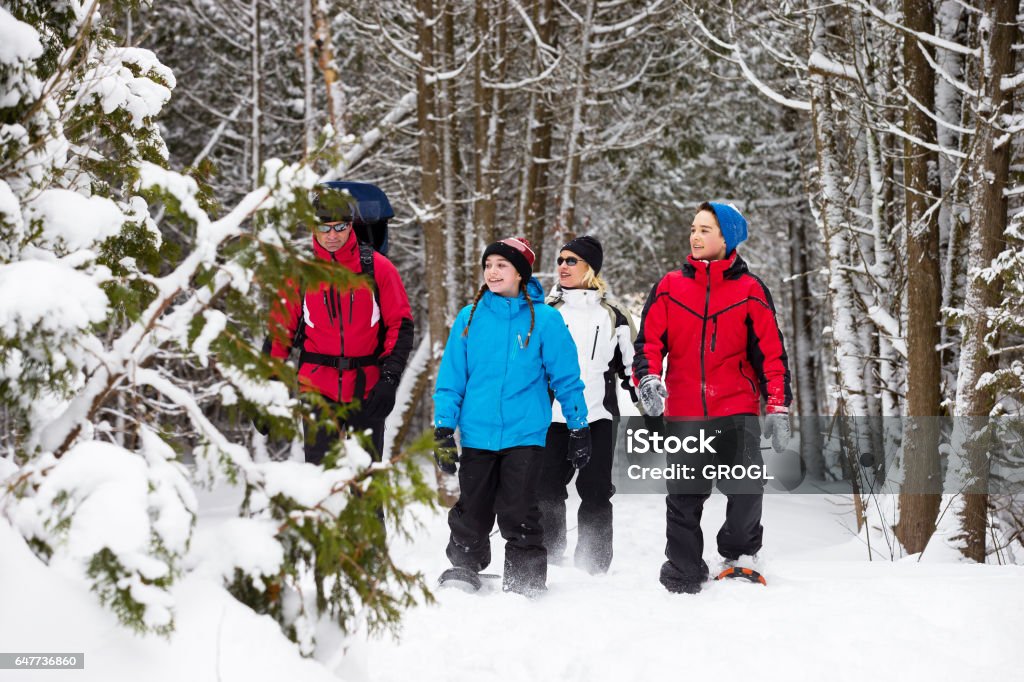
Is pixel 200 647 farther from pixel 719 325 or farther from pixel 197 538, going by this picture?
pixel 719 325

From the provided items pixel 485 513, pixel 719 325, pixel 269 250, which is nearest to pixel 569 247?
pixel 719 325

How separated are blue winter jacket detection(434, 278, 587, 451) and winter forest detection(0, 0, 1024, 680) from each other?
893 mm

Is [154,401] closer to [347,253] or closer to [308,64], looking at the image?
[347,253]

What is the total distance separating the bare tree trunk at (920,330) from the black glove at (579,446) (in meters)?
3.35

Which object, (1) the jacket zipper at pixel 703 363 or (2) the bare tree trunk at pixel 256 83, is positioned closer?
(1) the jacket zipper at pixel 703 363

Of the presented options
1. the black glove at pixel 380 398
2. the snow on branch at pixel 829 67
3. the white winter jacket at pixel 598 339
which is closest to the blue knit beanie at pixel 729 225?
the white winter jacket at pixel 598 339

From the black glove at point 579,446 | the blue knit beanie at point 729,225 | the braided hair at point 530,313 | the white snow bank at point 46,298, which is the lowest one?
the black glove at point 579,446

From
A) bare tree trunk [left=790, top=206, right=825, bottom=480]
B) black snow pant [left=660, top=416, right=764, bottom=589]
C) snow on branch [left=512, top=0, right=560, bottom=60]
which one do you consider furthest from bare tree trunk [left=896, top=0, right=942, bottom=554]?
bare tree trunk [left=790, top=206, right=825, bottom=480]

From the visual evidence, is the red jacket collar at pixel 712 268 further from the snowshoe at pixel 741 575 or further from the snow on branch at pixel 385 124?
the snow on branch at pixel 385 124

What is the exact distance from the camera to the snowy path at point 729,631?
3.52 meters

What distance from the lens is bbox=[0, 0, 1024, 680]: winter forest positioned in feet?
7.34

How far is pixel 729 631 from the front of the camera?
156 inches

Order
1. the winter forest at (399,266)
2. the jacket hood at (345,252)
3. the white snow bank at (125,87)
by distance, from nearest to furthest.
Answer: the winter forest at (399,266) < the white snow bank at (125,87) < the jacket hood at (345,252)

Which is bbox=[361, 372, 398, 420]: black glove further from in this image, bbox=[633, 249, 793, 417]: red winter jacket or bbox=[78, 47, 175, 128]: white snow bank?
bbox=[78, 47, 175, 128]: white snow bank
